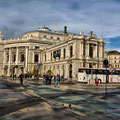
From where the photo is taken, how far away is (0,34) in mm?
89625

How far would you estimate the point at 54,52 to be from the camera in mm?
64688

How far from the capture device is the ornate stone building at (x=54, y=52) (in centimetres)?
5134

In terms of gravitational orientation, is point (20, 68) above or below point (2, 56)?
below

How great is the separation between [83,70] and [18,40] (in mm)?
51790

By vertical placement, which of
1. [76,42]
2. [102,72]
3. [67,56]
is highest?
[76,42]

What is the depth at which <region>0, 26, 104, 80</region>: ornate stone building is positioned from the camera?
51344 mm

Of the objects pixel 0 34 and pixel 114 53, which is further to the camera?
pixel 114 53

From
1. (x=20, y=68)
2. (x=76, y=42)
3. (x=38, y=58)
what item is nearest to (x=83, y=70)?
(x=76, y=42)

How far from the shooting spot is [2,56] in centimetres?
8506

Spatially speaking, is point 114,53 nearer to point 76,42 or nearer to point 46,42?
point 46,42

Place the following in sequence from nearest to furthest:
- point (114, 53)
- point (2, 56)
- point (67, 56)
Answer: point (67, 56) → point (2, 56) → point (114, 53)

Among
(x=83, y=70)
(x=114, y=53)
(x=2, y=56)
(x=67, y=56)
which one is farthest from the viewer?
(x=114, y=53)

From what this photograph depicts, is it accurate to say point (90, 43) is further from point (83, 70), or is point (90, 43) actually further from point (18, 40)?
point (18, 40)

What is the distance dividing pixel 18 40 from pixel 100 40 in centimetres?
4098
